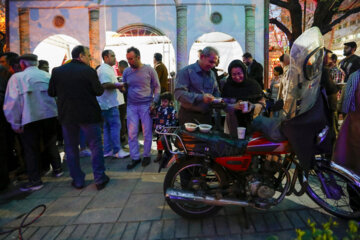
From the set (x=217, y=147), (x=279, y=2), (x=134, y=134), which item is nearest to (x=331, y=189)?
(x=217, y=147)

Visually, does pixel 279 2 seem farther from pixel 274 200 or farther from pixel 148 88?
pixel 274 200

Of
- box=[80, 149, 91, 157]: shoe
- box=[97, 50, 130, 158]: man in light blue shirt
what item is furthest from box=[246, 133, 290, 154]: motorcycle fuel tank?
box=[80, 149, 91, 157]: shoe

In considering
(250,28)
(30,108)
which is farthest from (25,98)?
(250,28)

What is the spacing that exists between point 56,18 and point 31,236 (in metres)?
8.19

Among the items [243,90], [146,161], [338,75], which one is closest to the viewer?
[243,90]

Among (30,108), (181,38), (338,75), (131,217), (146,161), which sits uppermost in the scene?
(181,38)

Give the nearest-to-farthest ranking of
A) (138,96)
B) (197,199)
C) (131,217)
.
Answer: (197,199) < (131,217) < (138,96)

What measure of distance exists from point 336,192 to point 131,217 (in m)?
2.31

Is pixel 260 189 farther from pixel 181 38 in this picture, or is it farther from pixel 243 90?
pixel 181 38

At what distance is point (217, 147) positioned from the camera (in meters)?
Answer: 2.90

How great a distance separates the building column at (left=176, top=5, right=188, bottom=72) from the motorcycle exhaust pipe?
278 inches

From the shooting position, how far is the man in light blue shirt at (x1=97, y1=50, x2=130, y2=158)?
17.4 ft

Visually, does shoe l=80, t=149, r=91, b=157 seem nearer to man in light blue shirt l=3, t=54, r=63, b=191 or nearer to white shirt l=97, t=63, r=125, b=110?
white shirt l=97, t=63, r=125, b=110

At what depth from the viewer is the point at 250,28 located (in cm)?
923
